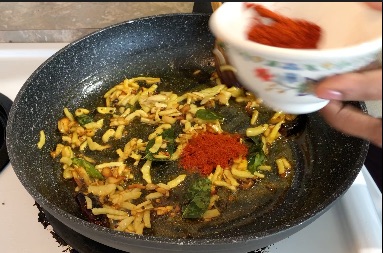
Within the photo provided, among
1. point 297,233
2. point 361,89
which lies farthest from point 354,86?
point 297,233

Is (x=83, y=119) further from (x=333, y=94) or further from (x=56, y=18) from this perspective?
(x=333, y=94)

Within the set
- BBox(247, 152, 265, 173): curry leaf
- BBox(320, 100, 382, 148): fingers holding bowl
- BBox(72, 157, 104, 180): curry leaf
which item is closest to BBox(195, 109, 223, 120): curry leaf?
BBox(247, 152, 265, 173): curry leaf

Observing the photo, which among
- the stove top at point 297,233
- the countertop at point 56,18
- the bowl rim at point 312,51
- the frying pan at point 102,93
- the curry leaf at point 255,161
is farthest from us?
the countertop at point 56,18

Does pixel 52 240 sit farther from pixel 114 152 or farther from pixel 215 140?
pixel 215 140

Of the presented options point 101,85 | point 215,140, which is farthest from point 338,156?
point 101,85

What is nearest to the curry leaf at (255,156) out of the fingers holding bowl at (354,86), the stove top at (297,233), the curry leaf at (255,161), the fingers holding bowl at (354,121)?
the curry leaf at (255,161)

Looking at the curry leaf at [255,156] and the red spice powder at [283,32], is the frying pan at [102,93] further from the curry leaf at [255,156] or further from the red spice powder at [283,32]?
the red spice powder at [283,32]
